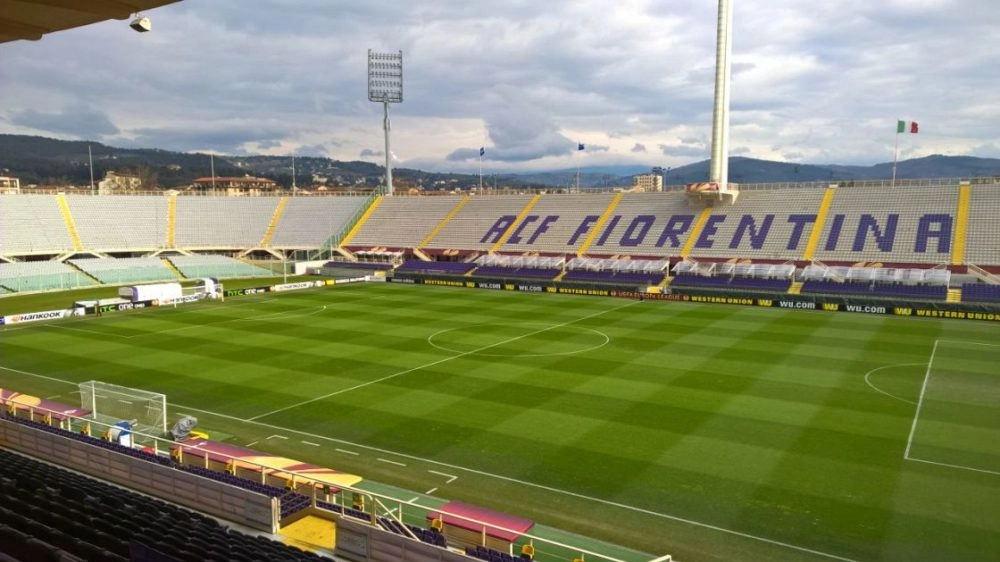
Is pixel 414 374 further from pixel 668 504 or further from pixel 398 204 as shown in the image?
pixel 398 204

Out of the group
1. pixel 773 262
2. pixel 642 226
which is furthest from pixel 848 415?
pixel 642 226

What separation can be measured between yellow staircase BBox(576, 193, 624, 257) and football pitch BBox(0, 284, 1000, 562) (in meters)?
20.1

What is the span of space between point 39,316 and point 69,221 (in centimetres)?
3090

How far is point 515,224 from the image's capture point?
6538 centimetres

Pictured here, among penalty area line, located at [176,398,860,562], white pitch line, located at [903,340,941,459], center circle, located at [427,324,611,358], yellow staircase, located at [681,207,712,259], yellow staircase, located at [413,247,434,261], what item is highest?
yellow staircase, located at [681,207,712,259]

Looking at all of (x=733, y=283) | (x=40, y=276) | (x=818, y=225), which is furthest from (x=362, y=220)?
(x=818, y=225)

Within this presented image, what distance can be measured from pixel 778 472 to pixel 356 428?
40.3ft

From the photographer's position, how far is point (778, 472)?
1630cm

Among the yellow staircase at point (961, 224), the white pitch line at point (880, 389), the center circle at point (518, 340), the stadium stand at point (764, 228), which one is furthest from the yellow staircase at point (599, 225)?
the white pitch line at point (880, 389)

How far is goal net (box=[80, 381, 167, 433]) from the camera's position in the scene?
17969 mm

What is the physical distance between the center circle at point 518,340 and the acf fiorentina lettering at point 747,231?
24.3 meters

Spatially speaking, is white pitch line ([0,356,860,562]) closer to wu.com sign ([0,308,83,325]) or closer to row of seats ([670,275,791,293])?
wu.com sign ([0,308,83,325])

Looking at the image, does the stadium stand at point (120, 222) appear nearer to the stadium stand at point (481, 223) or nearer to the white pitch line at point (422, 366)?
the stadium stand at point (481, 223)

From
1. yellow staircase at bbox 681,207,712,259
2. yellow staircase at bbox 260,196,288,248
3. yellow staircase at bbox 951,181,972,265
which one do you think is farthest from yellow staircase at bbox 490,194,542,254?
yellow staircase at bbox 951,181,972,265
